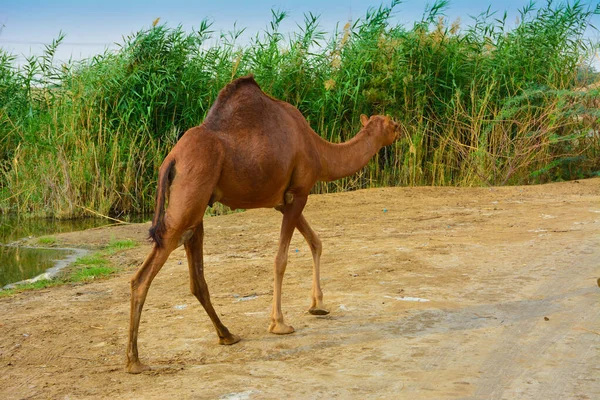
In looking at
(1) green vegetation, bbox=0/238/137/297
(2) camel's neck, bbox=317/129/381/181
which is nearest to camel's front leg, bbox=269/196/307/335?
(2) camel's neck, bbox=317/129/381/181

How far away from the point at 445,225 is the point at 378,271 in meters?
3.02

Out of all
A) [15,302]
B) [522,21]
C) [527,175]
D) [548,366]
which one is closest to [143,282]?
[548,366]

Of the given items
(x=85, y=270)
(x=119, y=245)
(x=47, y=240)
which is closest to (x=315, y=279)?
(x=85, y=270)

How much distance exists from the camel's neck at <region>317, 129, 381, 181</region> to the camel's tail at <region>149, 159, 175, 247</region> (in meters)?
1.59

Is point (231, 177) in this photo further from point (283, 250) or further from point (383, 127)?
point (383, 127)

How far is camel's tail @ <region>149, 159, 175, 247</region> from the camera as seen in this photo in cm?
519

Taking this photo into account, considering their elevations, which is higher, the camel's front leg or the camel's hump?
the camel's hump

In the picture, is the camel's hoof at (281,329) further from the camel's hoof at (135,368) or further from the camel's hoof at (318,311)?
the camel's hoof at (135,368)

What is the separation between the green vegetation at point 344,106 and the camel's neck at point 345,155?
23.2ft

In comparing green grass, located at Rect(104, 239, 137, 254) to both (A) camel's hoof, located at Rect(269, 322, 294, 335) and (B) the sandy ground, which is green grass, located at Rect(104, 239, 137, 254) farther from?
(A) camel's hoof, located at Rect(269, 322, 294, 335)

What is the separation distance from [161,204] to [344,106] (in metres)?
9.74

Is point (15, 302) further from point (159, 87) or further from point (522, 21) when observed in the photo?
point (522, 21)

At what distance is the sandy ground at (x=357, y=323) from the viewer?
490cm

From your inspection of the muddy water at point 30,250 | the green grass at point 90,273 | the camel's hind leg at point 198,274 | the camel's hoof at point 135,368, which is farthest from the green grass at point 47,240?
the camel's hoof at point 135,368
